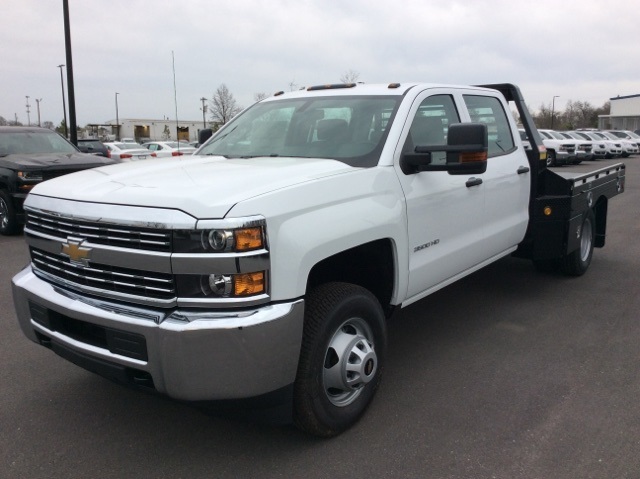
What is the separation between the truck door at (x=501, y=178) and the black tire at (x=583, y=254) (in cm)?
122

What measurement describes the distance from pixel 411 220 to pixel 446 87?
52.7 inches

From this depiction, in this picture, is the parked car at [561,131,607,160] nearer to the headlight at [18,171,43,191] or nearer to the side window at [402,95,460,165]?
the headlight at [18,171,43,191]

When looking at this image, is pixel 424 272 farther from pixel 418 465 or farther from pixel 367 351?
pixel 418 465

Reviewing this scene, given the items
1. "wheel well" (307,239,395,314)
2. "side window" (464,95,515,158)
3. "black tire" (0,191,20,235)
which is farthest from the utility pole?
"wheel well" (307,239,395,314)

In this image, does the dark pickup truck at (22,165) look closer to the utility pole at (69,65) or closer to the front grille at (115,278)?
the utility pole at (69,65)

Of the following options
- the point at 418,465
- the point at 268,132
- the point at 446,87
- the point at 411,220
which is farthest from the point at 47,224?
the point at 446,87

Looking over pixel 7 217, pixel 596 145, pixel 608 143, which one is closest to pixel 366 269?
pixel 7 217

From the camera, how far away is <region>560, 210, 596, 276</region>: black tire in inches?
249

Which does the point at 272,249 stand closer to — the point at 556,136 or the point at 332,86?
the point at 332,86

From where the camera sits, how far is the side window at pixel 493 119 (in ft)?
15.8

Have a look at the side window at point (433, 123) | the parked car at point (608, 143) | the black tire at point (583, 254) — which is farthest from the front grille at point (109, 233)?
the parked car at point (608, 143)

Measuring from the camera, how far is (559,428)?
332cm

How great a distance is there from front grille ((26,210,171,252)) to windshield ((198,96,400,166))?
136 cm

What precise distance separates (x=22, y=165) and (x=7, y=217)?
95 cm
